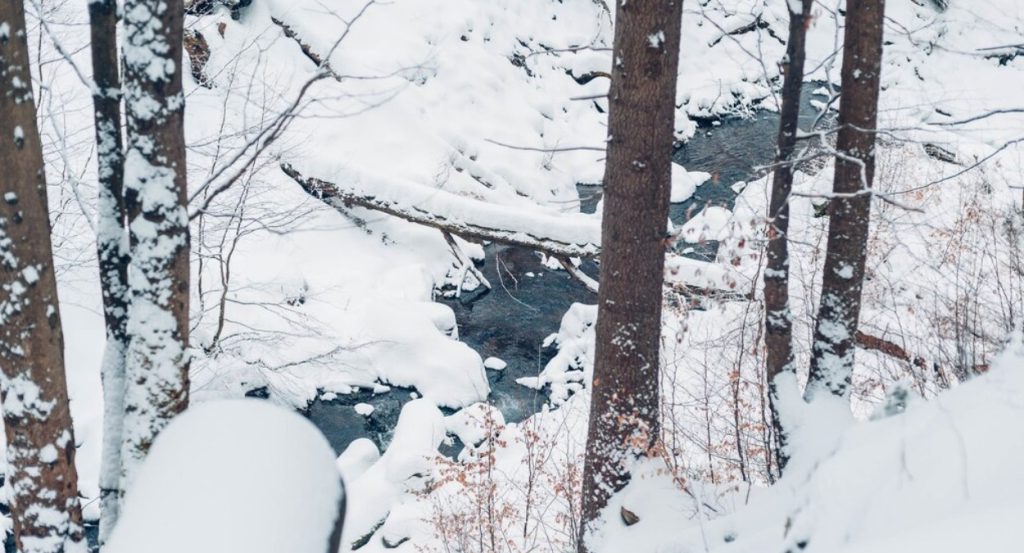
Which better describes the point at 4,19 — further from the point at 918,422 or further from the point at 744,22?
the point at 744,22

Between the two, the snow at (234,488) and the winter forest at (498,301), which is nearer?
the snow at (234,488)

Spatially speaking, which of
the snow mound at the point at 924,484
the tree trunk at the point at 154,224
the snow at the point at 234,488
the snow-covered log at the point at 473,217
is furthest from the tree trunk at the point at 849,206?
the snow-covered log at the point at 473,217

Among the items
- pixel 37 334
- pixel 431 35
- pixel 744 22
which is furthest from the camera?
pixel 744 22

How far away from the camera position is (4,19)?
341 centimetres

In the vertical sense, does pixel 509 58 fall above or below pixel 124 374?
above

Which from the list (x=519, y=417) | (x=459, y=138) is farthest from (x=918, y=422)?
(x=459, y=138)

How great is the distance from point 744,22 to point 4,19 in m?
18.6

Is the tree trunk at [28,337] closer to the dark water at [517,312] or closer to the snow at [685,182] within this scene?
the dark water at [517,312]

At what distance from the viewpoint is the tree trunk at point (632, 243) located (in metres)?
4.41

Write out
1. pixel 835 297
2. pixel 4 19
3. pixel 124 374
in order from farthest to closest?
pixel 835 297
pixel 124 374
pixel 4 19

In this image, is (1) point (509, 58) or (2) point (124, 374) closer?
(2) point (124, 374)

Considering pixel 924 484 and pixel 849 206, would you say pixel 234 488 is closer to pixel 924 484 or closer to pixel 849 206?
pixel 924 484

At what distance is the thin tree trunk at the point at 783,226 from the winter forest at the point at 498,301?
1.0 inches

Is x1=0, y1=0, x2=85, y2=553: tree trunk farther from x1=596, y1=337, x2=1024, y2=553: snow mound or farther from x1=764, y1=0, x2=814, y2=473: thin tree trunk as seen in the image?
x1=764, y1=0, x2=814, y2=473: thin tree trunk
